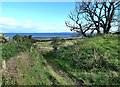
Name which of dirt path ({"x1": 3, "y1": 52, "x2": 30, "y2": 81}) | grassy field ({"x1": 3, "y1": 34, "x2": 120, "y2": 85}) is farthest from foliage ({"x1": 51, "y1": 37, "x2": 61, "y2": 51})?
dirt path ({"x1": 3, "y1": 52, "x2": 30, "y2": 81})

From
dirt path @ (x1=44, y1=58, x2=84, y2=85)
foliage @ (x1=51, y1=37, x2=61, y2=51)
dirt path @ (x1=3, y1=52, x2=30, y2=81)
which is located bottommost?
dirt path @ (x1=44, y1=58, x2=84, y2=85)

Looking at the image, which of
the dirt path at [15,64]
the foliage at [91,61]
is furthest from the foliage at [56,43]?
the dirt path at [15,64]

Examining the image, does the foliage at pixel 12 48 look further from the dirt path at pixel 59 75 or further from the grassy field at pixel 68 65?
the dirt path at pixel 59 75

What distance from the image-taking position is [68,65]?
9766 millimetres

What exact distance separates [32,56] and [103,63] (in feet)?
8.22

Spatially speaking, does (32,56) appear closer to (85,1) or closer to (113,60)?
(113,60)

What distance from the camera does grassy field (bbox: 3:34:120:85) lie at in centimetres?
812

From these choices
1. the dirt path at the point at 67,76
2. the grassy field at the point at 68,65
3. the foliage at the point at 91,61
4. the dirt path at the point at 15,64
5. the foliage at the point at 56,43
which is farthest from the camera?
the foliage at the point at 56,43

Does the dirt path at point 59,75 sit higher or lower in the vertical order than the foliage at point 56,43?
lower

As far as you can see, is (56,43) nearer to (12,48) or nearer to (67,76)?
(67,76)

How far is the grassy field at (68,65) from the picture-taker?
26.6 feet

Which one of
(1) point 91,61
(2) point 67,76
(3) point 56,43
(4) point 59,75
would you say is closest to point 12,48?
(4) point 59,75

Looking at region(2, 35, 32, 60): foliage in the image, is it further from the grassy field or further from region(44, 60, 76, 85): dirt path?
region(44, 60, 76, 85): dirt path

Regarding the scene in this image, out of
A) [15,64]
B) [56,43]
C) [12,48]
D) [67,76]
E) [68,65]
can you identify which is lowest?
[67,76]
